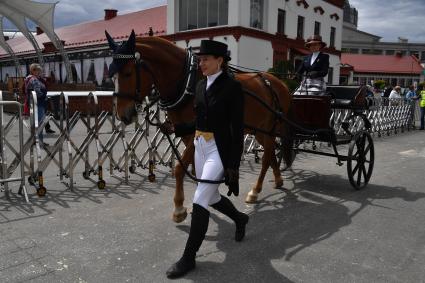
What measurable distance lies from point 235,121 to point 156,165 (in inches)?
197

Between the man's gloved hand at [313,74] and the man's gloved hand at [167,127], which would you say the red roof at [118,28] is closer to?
the man's gloved hand at [313,74]

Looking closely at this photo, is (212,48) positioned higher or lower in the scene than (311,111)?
higher

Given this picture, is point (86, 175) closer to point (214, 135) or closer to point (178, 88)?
point (178, 88)

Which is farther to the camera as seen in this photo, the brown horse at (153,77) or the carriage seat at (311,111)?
the carriage seat at (311,111)

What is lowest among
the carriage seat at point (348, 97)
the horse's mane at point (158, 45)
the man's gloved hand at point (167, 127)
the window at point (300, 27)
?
the man's gloved hand at point (167, 127)

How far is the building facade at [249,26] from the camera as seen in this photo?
23.6 meters

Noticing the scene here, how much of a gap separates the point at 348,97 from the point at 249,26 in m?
17.8

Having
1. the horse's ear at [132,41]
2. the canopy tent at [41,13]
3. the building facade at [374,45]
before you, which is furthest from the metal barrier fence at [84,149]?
the building facade at [374,45]

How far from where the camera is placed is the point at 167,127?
5020mm

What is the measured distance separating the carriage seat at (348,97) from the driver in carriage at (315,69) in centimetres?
29

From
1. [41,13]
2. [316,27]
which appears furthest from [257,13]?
[41,13]

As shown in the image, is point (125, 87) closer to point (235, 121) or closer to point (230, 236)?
point (235, 121)

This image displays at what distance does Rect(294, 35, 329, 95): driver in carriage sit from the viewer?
23.0ft

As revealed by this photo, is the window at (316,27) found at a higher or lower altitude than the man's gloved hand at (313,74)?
higher
